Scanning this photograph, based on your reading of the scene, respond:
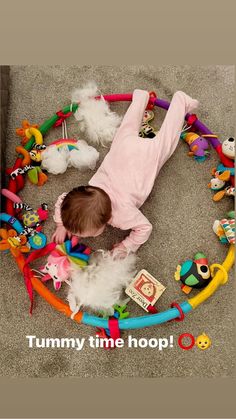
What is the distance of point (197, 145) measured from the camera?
138 cm

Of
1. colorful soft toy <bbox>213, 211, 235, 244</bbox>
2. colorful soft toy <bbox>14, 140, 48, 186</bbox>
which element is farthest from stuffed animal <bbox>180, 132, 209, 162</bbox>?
colorful soft toy <bbox>14, 140, 48, 186</bbox>

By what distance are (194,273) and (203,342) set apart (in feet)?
0.65

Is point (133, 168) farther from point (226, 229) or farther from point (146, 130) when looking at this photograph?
point (226, 229)

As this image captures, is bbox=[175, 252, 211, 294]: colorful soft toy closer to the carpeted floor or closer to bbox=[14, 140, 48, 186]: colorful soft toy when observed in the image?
the carpeted floor

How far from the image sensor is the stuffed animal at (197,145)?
138 cm

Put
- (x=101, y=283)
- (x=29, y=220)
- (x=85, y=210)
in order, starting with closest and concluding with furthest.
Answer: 1. (x=85, y=210)
2. (x=101, y=283)
3. (x=29, y=220)

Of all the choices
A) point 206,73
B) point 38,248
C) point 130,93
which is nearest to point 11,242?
point 38,248

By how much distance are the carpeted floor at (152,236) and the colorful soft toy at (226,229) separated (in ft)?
0.09

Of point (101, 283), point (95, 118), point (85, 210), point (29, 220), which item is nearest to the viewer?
point (85, 210)

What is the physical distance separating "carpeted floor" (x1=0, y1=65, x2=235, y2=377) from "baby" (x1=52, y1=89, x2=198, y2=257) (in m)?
0.07

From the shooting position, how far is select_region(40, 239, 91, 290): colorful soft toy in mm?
1229

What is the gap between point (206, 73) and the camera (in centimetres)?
151

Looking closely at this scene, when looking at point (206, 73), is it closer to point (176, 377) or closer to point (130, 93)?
point (130, 93)

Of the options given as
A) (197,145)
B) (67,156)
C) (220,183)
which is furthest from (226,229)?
(67,156)
